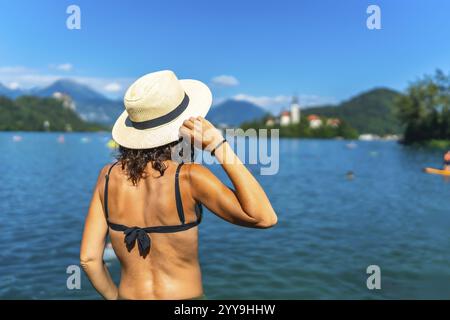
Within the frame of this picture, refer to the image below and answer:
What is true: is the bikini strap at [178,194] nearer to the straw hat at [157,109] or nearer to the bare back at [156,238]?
the bare back at [156,238]

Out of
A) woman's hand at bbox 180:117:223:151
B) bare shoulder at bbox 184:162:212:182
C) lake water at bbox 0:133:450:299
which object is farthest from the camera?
lake water at bbox 0:133:450:299

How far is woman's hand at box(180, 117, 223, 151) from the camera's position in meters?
2.31

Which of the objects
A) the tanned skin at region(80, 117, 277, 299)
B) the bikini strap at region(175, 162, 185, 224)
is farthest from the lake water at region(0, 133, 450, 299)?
the bikini strap at region(175, 162, 185, 224)

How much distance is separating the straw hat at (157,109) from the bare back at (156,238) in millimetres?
178

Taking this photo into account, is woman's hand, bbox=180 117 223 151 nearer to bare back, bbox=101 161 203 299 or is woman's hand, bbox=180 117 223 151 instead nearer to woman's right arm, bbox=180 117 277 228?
woman's right arm, bbox=180 117 277 228

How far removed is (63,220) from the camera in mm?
15320

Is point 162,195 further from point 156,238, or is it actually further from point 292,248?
point 292,248

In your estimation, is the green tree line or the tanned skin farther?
the green tree line

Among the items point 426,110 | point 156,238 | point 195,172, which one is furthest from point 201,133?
point 426,110

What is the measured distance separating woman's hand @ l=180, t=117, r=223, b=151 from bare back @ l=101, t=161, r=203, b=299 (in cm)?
23

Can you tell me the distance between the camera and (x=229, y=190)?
2.41 metres

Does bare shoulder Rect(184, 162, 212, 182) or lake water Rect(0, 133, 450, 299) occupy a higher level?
bare shoulder Rect(184, 162, 212, 182)

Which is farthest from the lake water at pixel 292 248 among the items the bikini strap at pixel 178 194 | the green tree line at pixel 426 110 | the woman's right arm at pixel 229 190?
the green tree line at pixel 426 110

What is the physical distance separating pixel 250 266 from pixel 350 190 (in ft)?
54.1
